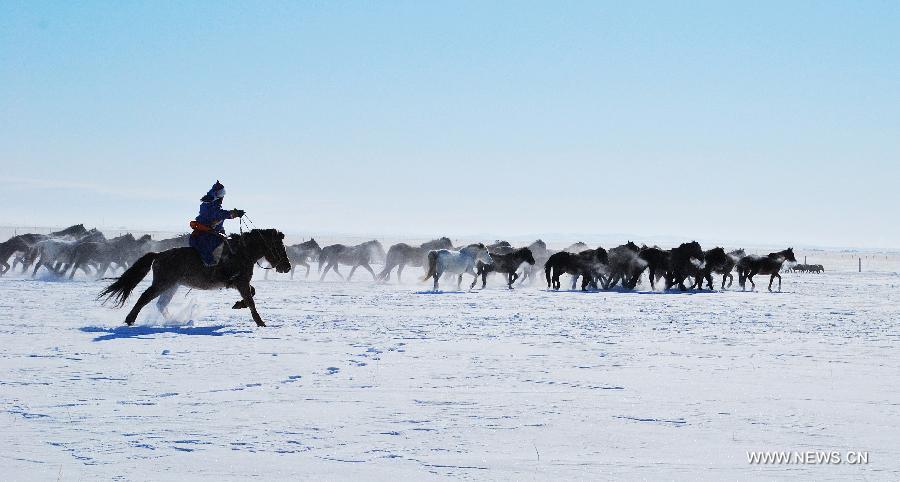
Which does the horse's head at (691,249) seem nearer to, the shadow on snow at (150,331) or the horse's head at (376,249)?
the horse's head at (376,249)

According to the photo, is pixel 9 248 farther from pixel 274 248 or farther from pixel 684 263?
pixel 684 263

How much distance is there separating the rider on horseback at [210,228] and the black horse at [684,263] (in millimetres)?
20455

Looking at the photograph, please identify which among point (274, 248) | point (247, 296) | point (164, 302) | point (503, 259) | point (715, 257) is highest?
point (715, 257)

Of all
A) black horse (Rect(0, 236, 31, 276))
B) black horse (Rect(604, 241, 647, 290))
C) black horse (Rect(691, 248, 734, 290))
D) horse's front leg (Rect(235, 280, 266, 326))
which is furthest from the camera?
black horse (Rect(0, 236, 31, 276))

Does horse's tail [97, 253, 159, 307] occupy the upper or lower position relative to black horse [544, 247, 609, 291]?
lower

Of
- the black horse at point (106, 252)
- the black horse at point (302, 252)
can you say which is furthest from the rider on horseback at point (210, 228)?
the black horse at point (302, 252)

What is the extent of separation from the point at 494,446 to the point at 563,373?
328cm

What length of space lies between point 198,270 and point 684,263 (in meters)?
21.1

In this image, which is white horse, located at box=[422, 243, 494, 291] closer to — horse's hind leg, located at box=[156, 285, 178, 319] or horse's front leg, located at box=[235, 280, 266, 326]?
horse's hind leg, located at box=[156, 285, 178, 319]

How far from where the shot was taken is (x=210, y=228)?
1322 cm

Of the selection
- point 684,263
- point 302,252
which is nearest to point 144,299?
point 684,263

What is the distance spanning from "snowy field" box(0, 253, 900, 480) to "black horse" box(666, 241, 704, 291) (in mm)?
16496

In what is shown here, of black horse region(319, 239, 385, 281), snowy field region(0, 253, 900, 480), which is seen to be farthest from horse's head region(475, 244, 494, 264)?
snowy field region(0, 253, 900, 480)

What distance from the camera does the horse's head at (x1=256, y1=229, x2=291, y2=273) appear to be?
14.0 meters
